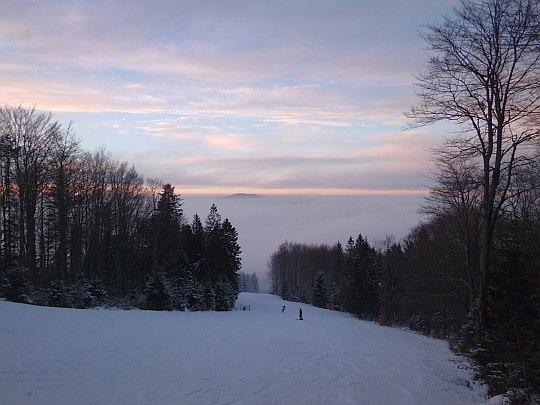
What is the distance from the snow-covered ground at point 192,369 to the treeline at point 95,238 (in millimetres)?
11582

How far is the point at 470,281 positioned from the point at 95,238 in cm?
3667

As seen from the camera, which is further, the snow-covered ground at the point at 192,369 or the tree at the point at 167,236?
the tree at the point at 167,236

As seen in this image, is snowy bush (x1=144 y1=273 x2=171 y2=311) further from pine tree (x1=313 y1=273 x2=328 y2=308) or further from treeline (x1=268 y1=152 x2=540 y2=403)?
pine tree (x1=313 y1=273 x2=328 y2=308)

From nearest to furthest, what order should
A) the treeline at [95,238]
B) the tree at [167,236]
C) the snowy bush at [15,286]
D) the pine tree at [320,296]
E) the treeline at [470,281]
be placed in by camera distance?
the treeline at [470,281] → the snowy bush at [15,286] → the treeline at [95,238] → the tree at [167,236] → the pine tree at [320,296]

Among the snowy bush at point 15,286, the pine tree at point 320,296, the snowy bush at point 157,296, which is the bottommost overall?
the pine tree at point 320,296

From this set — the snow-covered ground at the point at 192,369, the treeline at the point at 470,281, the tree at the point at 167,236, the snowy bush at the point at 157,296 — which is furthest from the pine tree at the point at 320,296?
the snow-covered ground at the point at 192,369

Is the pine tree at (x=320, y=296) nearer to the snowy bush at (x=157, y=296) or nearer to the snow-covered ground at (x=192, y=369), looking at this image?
the snowy bush at (x=157, y=296)

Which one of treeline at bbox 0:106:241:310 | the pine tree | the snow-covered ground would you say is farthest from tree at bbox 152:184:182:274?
the pine tree

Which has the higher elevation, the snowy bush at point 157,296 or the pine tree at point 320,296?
the snowy bush at point 157,296

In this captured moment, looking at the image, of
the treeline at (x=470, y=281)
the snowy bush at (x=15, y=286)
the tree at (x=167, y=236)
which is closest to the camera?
the treeline at (x=470, y=281)

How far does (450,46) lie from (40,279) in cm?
3879

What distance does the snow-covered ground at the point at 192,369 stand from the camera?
412 inches

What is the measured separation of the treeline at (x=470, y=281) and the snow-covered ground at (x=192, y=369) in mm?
1731

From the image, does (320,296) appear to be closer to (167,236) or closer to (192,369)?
(167,236)
